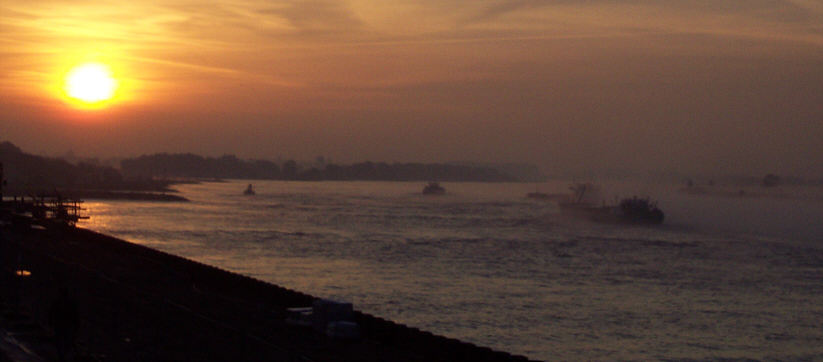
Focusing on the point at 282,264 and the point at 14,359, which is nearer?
the point at 14,359

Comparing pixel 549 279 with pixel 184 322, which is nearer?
pixel 184 322

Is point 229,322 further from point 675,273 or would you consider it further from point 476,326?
point 675,273

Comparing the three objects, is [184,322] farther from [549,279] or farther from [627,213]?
[627,213]

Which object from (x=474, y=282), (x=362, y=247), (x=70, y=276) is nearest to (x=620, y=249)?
(x=362, y=247)

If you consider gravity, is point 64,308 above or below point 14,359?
above

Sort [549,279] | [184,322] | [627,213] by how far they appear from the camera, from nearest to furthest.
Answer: [184,322] → [549,279] → [627,213]

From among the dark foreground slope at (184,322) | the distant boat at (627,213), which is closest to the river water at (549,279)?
the dark foreground slope at (184,322)

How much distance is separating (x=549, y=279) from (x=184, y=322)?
23869mm

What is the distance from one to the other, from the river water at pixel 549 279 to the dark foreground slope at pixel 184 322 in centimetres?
562

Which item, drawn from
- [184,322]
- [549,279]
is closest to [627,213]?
[549,279]

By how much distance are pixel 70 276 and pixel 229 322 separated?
8.66m

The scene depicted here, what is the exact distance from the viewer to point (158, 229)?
220 ft

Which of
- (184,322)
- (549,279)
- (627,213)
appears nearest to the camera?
(184,322)

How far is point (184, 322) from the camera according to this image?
17.8 meters
